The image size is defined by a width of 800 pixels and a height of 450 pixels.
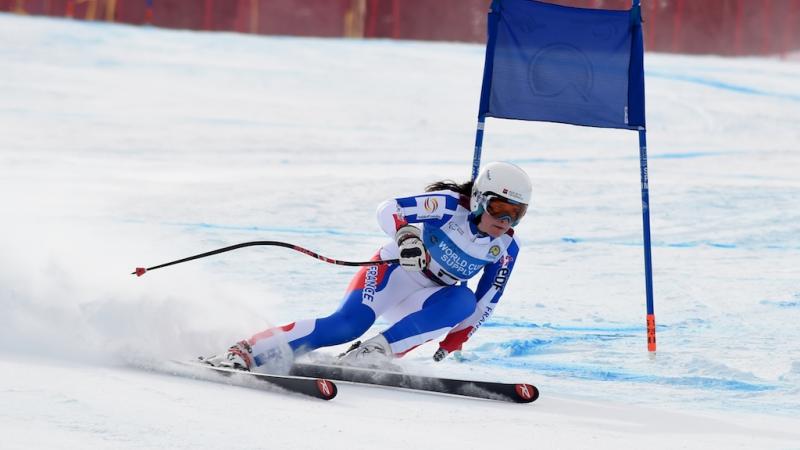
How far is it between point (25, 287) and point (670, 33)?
53.6 ft

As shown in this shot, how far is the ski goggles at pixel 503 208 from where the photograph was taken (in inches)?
200

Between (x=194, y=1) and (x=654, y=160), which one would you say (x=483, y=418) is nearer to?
(x=654, y=160)

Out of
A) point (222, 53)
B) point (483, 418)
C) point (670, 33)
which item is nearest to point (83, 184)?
point (483, 418)

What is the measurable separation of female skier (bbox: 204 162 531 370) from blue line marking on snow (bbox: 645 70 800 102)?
44.9 feet

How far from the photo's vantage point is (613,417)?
15.4ft

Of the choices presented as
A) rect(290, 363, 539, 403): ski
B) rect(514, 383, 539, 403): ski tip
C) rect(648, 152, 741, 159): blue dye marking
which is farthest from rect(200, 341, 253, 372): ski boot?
rect(648, 152, 741, 159): blue dye marking

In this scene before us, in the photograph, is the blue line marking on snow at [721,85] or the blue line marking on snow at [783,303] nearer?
the blue line marking on snow at [783,303]

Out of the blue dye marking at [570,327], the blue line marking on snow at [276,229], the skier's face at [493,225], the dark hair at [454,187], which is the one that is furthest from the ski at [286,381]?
the blue line marking on snow at [276,229]

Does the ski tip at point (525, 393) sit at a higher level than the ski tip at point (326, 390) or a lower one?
lower

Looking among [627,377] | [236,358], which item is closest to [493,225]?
[627,377]

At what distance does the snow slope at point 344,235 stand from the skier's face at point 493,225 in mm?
635

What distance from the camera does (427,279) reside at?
5.35m

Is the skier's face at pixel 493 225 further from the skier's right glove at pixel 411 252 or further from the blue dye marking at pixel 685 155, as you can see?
the blue dye marking at pixel 685 155

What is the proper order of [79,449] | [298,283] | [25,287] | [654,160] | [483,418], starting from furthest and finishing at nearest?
[654,160] < [298,283] < [25,287] < [483,418] < [79,449]
